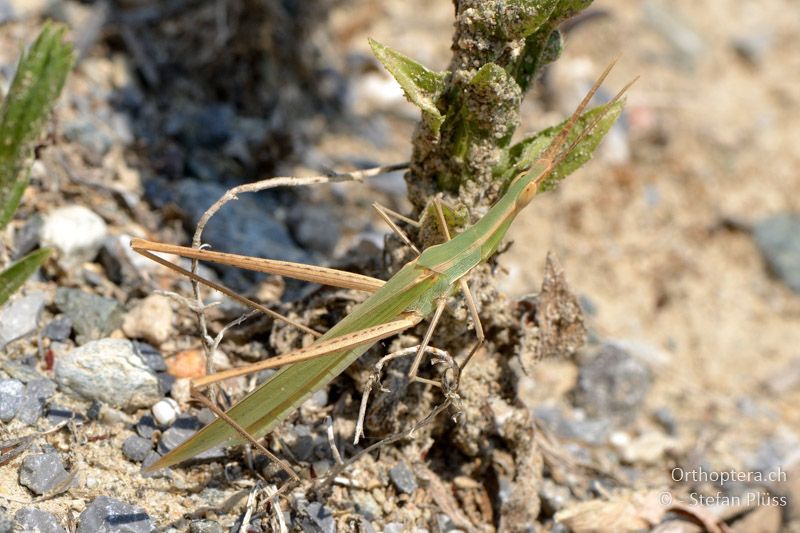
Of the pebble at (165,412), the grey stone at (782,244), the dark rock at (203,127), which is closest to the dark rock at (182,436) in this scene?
the pebble at (165,412)

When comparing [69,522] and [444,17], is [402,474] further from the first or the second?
[444,17]

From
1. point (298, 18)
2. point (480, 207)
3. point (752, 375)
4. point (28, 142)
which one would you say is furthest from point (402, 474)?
point (298, 18)

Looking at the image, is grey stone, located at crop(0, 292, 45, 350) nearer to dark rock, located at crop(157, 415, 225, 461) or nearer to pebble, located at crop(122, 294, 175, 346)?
pebble, located at crop(122, 294, 175, 346)

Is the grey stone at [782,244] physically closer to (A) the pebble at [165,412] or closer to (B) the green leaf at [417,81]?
(B) the green leaf at [417,81]

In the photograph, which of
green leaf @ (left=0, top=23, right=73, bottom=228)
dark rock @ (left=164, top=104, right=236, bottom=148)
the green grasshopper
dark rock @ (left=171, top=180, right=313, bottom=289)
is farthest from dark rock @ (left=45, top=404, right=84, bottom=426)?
dark rock @ (left=164, top=104, right=236, bottom=148)

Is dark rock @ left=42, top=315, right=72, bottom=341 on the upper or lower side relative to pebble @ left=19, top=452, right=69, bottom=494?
upper

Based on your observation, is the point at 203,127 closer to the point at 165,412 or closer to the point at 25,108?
the point at 25,108
